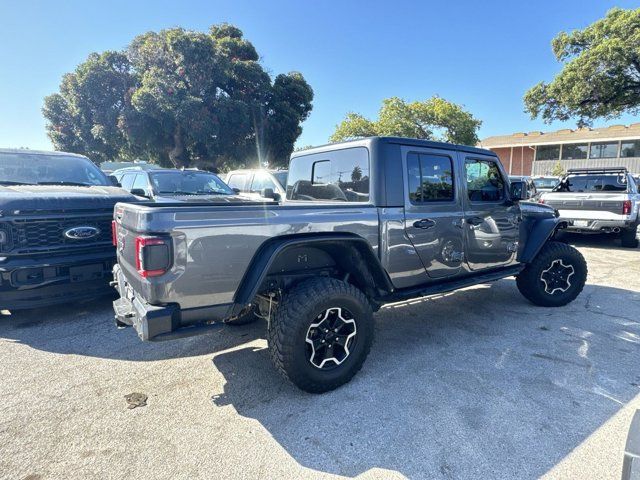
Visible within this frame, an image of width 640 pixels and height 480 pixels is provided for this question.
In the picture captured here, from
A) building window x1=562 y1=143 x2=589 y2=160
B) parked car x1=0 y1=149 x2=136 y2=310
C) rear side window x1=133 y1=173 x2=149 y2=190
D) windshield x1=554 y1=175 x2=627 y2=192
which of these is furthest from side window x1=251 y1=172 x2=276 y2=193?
building window x1=562 y1=143 x2=589 y2=160

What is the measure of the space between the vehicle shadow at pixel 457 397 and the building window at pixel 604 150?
34566 mm

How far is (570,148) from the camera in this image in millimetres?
33188

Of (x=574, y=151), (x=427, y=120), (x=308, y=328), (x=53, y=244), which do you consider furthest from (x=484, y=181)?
(x=574, y=151)

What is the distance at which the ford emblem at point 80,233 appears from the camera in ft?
13.2

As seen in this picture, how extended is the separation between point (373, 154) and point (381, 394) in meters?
1.96

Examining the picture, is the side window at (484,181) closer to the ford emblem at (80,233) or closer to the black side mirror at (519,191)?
the black side mirror at (519,191)

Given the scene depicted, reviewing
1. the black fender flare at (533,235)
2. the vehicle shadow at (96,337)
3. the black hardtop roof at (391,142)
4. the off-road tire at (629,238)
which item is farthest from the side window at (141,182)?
the off-road tire at (629,238)

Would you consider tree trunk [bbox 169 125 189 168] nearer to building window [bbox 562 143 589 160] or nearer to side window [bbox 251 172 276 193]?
side window [bbox 251 172 276 193]

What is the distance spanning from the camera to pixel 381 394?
2834 millimetres

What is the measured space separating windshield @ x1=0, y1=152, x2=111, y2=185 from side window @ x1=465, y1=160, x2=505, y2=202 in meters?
5.07

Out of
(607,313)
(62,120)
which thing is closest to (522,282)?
(607,313)

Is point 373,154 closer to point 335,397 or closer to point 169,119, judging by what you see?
point 335,397

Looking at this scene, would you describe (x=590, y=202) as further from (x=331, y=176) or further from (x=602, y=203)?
(x=331, y=176)

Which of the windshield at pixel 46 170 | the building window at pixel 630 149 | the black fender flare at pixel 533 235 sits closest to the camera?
the black fender flare at pixel 533 235
